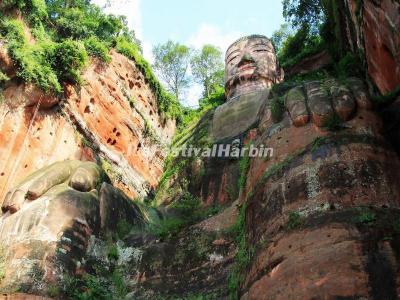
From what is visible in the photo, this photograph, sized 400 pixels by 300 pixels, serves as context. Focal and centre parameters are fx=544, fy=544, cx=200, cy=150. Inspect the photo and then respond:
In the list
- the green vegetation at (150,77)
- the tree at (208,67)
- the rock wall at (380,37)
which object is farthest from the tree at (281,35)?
the rock wall at (380,37)

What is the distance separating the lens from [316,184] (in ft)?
24.3

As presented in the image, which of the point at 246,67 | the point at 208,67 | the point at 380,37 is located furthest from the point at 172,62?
the point at 380,37

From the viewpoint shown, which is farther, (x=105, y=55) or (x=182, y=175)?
(x=105, y=55)

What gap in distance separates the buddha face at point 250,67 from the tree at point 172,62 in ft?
30.7

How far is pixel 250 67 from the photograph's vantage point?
16.7 meters

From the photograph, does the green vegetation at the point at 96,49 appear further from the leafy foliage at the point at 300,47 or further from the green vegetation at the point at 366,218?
the green vegetation at the point at 366,218

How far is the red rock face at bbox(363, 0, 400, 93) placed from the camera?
A: 8.33 meters

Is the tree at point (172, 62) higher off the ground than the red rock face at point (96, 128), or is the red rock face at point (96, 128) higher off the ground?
the tree at point (172, 62)

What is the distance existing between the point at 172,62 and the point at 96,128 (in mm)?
13425

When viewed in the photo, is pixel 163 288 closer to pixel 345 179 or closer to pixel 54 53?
pixel 345 179

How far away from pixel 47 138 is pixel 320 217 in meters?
7.79

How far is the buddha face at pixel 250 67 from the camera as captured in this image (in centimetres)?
1639

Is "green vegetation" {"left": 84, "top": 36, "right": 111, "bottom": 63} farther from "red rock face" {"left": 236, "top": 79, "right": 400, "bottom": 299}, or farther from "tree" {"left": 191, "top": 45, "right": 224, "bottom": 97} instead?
"tree" {"left": 191, "top": 45, "right": 224, "bottom": 97}

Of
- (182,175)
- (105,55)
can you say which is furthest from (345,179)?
(105,55)
